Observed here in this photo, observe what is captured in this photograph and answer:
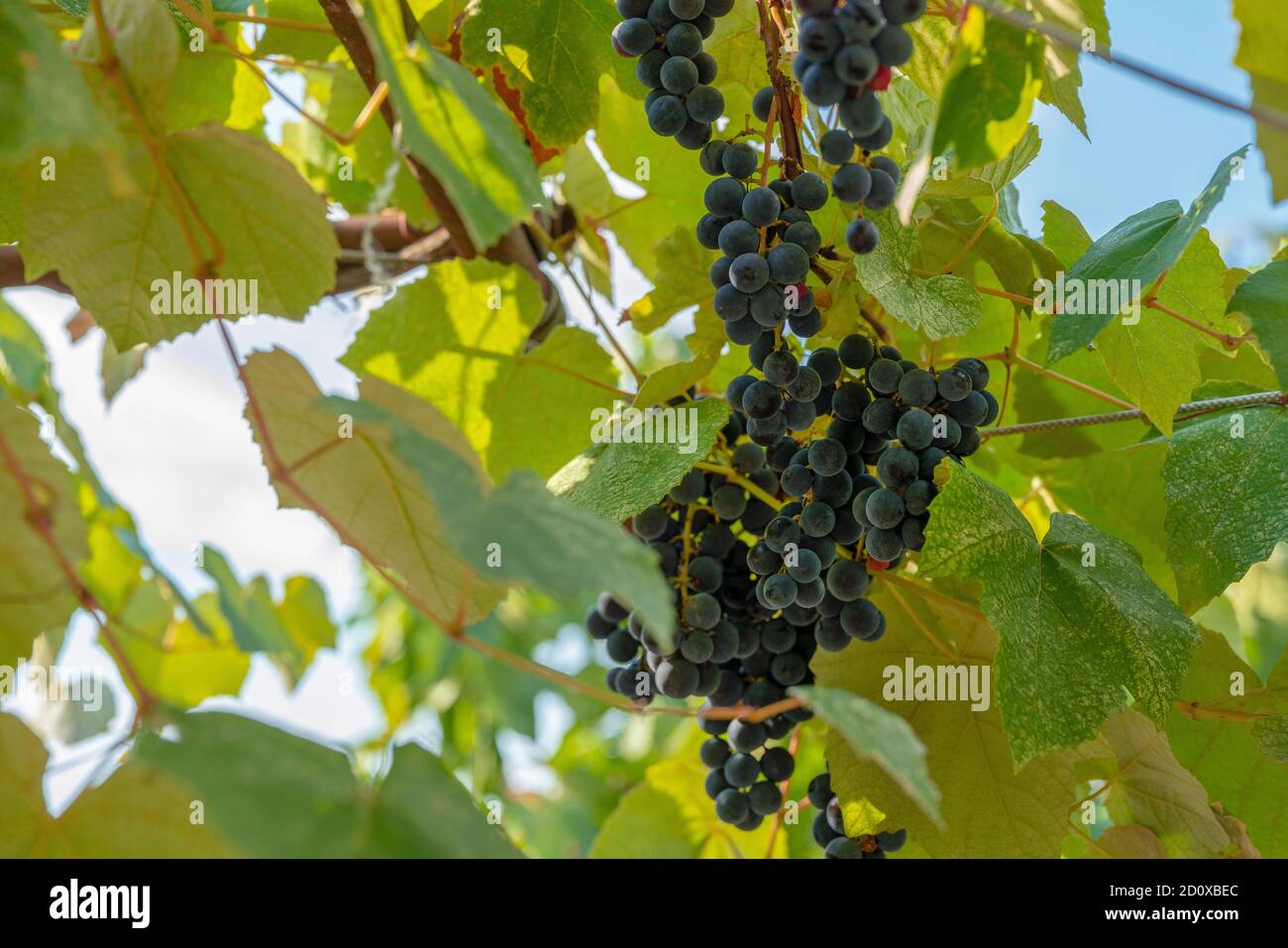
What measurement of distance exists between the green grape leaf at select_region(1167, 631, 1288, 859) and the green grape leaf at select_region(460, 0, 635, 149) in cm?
90

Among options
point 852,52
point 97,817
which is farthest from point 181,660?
point 852,52

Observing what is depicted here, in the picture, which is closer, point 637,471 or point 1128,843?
point 637,471

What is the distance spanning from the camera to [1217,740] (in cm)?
122

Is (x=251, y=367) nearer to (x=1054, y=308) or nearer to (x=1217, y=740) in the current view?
(x=1054, y=308)

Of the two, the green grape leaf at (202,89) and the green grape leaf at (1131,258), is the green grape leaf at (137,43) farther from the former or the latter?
the green grape leaf at (1131,258)

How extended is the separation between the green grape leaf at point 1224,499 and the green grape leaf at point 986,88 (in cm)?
46

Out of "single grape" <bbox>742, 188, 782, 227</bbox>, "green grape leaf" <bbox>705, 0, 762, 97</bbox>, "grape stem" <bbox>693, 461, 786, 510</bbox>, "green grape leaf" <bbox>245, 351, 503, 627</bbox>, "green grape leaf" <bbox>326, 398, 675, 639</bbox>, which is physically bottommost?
"green grape leaf" <bbox>326, 398, 675, 639</bbox>

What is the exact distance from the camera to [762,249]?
1.00 meters

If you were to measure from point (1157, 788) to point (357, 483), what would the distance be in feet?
2.96

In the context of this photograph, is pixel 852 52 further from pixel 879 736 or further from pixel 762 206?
pixel 879 736

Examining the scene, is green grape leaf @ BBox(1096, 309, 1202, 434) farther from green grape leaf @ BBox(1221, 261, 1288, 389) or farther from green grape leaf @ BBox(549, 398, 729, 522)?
green grape leaf @ BBox(549, 398, 729, 522)

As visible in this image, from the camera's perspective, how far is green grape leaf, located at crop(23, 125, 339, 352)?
A: 93cm

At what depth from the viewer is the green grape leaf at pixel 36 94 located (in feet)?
2.03

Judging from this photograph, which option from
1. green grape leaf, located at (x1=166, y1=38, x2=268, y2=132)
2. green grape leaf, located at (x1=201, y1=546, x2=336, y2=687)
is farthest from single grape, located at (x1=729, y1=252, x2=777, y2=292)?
green grape leaf, located at (x1=201, y1=546, x2=336, y2=687)
